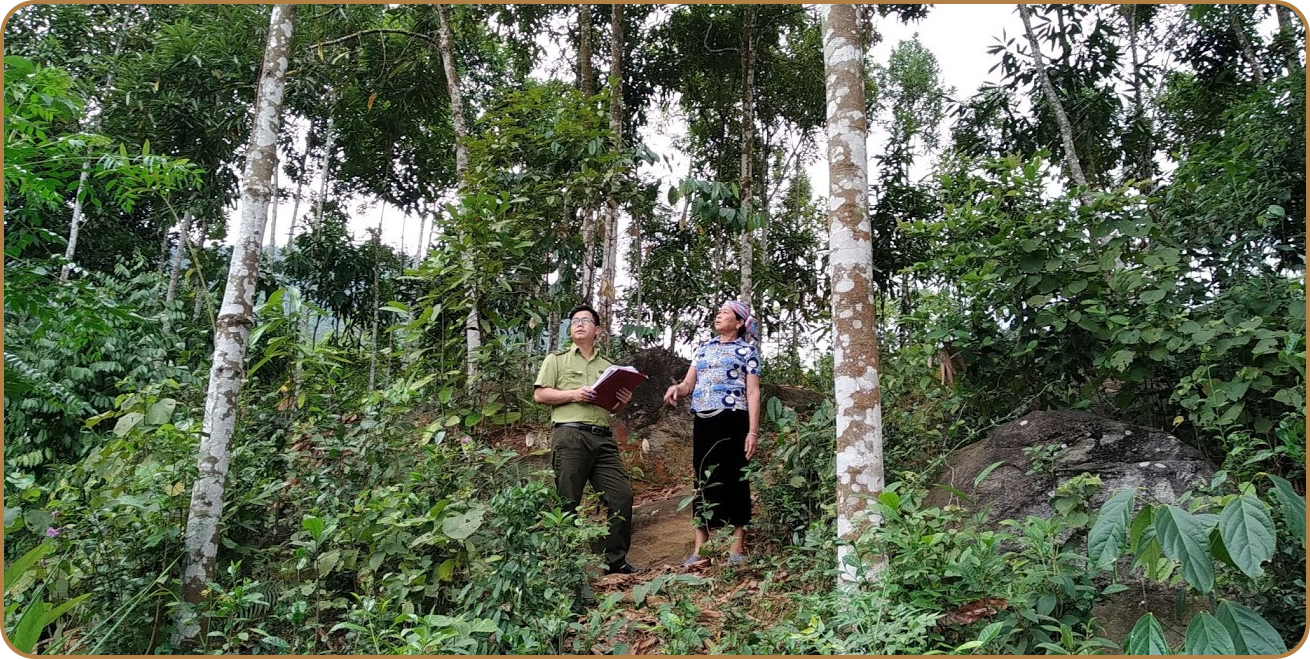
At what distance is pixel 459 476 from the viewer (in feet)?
12.5

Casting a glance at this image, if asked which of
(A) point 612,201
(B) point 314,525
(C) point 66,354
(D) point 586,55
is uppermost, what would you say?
(D) point 586,55

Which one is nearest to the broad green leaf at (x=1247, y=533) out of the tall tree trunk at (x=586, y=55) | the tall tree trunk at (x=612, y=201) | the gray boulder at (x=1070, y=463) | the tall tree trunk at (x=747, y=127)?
the gray boulder at (x=1070, y=463)

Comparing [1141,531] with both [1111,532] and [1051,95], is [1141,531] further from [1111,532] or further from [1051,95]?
[1051,95]

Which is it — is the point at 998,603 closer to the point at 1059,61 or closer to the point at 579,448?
the point at 579,448

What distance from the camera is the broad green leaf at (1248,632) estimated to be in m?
2.02

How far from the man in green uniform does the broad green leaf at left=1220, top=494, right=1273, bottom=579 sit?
2.63 metres

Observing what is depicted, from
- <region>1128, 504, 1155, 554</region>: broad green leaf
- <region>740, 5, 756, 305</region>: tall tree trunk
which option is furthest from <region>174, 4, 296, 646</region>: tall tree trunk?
<region>740, 5, 756, 305</region>: tall tree trunk

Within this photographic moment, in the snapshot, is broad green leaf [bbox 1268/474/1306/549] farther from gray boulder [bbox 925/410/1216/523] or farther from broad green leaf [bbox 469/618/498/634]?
broad green leaf [bbox 469/618/498/634]

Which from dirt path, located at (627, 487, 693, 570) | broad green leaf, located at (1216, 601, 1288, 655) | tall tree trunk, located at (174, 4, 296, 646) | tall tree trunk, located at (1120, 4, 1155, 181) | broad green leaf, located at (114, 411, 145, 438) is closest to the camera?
broad green leaf, located at (1216, 601, 1288, 655)

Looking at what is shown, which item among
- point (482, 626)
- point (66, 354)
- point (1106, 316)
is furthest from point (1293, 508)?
point (66, 354)

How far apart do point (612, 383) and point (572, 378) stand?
30 centimetres

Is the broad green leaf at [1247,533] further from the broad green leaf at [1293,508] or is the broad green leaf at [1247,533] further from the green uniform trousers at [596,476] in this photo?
the green uniform trousers at [596,476]

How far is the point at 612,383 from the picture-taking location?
12.7 ft

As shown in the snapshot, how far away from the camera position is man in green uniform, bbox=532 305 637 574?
12.6ft
